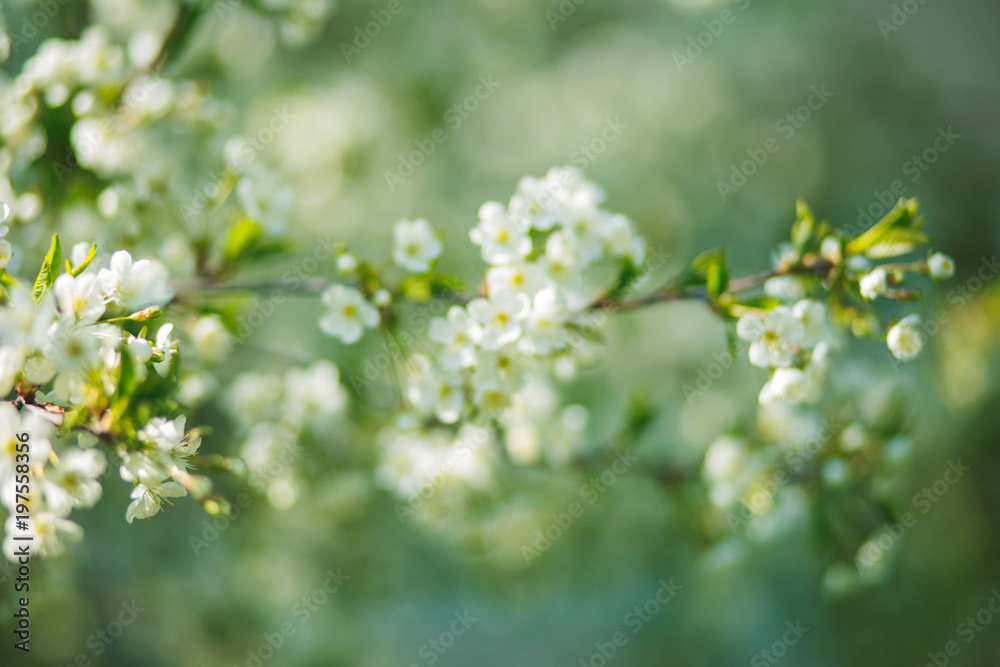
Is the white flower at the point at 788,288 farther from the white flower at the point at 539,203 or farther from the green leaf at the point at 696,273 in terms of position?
the white flower at the point at 539,203

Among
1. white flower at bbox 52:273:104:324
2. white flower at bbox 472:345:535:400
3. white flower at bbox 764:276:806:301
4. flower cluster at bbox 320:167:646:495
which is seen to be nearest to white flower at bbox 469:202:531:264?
flower cluster at bbox 320:167:646:495

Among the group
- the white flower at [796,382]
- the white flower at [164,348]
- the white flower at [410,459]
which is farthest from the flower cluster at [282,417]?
the white flower at [796,382]

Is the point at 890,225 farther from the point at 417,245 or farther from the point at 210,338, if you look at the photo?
the point at 210,338

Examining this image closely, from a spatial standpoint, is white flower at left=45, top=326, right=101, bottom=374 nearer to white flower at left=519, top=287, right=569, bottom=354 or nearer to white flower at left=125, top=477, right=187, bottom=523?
white flower at left=125, top=477, right=187, bottom=523

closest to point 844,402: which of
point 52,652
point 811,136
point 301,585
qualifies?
point 301,585

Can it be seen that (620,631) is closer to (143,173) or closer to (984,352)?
(984,352)

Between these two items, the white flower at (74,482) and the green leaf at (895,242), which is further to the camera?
the green leaf at (895,242)

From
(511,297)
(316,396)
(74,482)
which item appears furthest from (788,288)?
(74,482)
